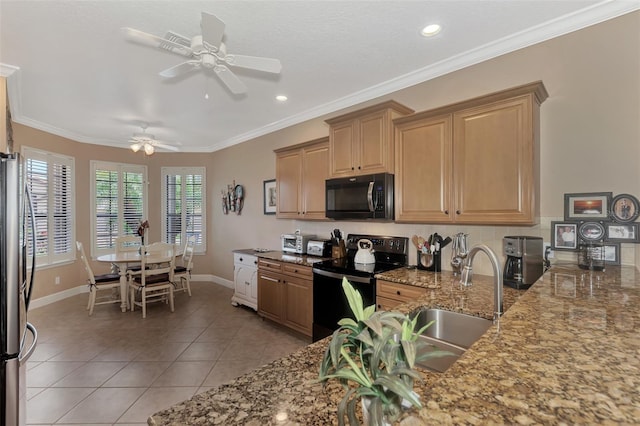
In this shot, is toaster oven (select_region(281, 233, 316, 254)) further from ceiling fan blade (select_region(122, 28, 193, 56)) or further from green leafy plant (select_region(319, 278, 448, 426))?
green leafy plant (select_region(319, 278, 448, 426))

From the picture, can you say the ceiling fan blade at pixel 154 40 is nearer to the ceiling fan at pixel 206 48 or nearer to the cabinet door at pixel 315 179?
the ceiling fan at pixel 206 48

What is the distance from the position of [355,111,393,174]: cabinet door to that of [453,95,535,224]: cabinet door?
Result: 1.97ft

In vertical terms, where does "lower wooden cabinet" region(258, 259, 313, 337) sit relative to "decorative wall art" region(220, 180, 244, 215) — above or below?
below

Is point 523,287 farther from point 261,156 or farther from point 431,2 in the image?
point 261,156

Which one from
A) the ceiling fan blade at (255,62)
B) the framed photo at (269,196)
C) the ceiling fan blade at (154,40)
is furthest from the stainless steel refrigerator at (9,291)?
the framed photo at (269,196)

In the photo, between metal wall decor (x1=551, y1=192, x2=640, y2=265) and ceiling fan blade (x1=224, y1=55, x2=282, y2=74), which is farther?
ceiling fan blade (x1=224, y1=55, x2=282, y2=74)

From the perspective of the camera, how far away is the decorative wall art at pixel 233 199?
5355mm

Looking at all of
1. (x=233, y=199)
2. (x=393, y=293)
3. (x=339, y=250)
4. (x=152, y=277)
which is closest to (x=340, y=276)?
(x=393, y=293)

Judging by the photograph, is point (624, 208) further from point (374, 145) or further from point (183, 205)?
point (183, 205)

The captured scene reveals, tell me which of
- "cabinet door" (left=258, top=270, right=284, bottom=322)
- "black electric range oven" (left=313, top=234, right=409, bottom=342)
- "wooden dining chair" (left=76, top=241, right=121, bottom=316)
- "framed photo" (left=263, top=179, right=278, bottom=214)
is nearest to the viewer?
"black electric range oven" (left=313, top=234, right=409, bottom=342)

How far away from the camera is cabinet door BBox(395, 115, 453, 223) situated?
2.43m

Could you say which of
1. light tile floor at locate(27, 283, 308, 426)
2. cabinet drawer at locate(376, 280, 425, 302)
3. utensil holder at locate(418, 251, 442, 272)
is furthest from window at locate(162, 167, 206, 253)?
utensil holder at locate(418, 251, 442, 272)

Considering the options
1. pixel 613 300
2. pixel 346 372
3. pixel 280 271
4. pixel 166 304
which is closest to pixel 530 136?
pixel 613 300

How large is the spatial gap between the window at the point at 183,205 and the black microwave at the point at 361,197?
397 cm
